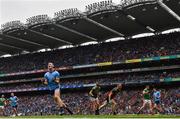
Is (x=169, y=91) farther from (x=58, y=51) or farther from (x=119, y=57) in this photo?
Answer: (x=58, y=51)

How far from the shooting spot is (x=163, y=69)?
159ft

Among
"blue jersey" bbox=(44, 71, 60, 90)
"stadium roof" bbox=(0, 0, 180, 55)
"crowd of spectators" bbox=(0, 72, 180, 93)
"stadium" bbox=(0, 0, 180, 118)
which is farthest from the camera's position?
"crowd of spectators" bbox=(0, 72, 180, 93)

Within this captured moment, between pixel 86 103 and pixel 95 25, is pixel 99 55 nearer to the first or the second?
pixel 95 25

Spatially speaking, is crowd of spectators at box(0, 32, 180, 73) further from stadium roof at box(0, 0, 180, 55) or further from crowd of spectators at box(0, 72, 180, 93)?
crowd of spectators at box(0, 72, 180, 93)

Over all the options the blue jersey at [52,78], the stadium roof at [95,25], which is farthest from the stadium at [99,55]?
the blue jersey at [52,78]

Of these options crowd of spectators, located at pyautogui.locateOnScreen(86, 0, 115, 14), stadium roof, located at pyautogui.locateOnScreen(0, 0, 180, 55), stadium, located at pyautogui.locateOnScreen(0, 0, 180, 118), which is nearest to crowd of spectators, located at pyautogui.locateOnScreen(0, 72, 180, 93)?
stadium, located at pyautogui.locateOnScreen(0, 0, 180, 118)

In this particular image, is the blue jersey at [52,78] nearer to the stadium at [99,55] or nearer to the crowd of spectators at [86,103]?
the crowd of spectators at [86,103]

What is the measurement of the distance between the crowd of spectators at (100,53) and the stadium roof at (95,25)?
132 centimetres

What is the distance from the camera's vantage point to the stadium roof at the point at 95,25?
144 feet

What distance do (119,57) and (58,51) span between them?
14186 mm

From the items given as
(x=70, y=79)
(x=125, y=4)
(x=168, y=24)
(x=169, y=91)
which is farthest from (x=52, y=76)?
(x=70, y=79)

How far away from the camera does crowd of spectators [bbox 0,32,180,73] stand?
4919 centimetres

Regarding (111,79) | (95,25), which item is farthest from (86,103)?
(95,25)

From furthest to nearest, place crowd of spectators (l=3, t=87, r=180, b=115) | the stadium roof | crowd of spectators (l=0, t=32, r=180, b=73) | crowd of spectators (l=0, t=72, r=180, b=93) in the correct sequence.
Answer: crowd of spectators (l=0, t=32, r=180, b=73) → crowd of spectators (l=0, t=72, r=180, b=93) → the stadium roof → crowd of spectators (l=3, t=87, r=180, b=115)
